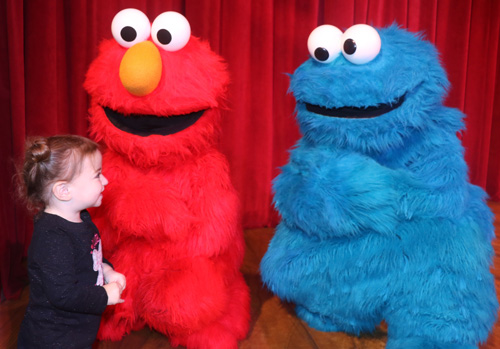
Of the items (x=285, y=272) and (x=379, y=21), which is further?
(x=379, y=21)

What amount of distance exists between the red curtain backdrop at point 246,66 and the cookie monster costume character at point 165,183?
0.19 metres

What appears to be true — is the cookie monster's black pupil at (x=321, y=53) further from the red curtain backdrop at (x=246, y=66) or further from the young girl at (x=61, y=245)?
the young girl at (x=61, y=245)

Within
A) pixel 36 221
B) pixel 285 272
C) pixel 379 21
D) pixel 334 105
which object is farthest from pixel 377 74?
pixel 379 21

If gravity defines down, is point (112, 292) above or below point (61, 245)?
below

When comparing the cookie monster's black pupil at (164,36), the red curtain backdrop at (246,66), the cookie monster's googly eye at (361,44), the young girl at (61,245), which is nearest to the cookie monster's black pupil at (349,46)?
the cookie monster's googly eye at (361,44)

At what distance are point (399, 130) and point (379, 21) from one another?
1.30m

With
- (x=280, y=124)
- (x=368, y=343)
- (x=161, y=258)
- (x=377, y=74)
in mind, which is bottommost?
(x=368, y=343)

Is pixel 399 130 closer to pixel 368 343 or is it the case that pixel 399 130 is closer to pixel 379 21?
pixel 368 343

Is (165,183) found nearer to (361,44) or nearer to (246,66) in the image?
Result: (361,44)

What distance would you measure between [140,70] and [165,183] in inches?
12.4

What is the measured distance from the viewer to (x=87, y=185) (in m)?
0.97

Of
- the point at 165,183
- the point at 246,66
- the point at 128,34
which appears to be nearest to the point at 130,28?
the point at 128,34

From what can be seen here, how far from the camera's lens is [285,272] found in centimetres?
129

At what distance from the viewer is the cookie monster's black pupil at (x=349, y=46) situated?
3.78 ft
